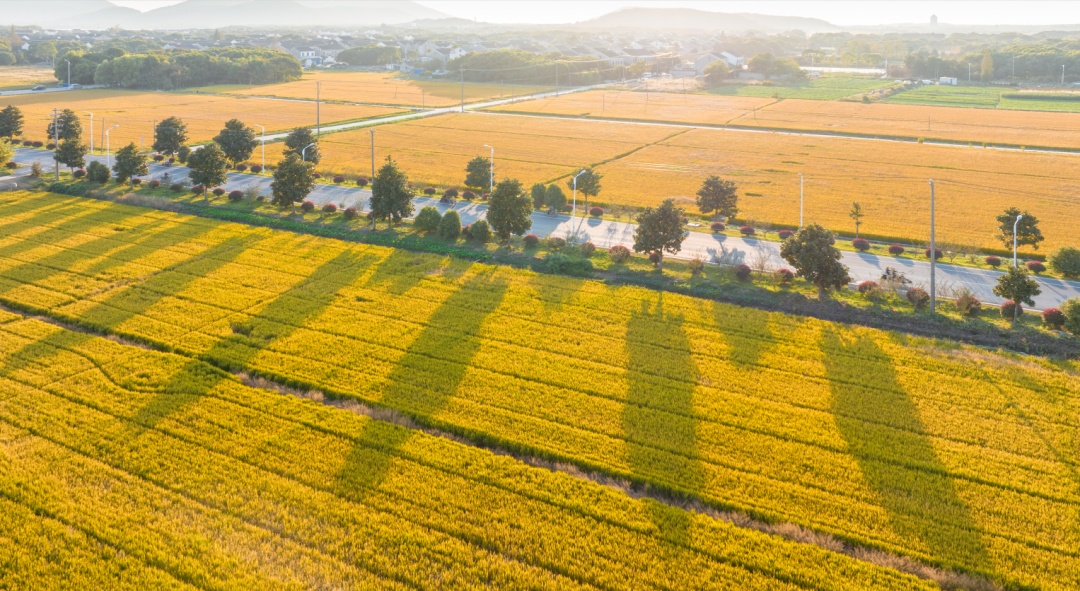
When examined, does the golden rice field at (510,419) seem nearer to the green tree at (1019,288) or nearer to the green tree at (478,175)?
the green tree at (1019,288)

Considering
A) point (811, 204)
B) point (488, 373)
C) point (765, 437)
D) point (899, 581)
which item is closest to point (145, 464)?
point (488, 373)

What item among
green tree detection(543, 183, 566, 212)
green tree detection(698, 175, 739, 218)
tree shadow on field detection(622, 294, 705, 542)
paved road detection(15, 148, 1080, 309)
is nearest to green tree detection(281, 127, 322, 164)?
paved road detection(15, 148, 1080, 309)

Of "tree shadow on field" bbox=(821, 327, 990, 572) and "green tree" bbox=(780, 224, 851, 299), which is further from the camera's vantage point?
"green tree" bbox=(780, 224, 851, 299)

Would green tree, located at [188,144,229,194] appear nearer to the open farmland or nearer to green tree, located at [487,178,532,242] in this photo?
the open farmland

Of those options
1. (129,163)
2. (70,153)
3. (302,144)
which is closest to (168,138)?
(70,153)

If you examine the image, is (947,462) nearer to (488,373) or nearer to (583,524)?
(583,524)

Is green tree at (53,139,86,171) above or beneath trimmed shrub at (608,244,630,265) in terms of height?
above
